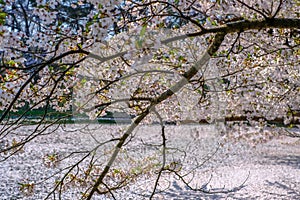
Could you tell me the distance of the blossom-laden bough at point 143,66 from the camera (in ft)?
5.57

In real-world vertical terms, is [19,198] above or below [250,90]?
below

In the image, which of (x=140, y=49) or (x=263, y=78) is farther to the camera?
(x=263, y=78)

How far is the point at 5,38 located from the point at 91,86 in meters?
1.27

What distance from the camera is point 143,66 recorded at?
2592 millimetres

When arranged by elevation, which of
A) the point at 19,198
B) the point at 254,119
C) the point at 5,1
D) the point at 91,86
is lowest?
the point at 19,198

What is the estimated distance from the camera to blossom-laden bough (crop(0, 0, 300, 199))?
5.57 feet

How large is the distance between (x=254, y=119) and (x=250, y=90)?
0.47 metres

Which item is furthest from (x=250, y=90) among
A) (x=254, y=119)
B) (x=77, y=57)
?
(x=77, y=57)

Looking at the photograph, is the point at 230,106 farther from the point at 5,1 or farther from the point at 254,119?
the point at 5,1

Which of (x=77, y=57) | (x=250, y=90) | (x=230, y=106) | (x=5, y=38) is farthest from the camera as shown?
(x=230, y=106)

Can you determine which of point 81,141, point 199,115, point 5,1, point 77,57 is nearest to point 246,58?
point 199,115

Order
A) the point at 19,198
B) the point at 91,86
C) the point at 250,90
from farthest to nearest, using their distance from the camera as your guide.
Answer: the point at 19,198 < the point at 250,90 < the point at 91,86

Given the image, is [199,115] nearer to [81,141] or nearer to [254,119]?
[254,119]

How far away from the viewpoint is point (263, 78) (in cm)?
349
